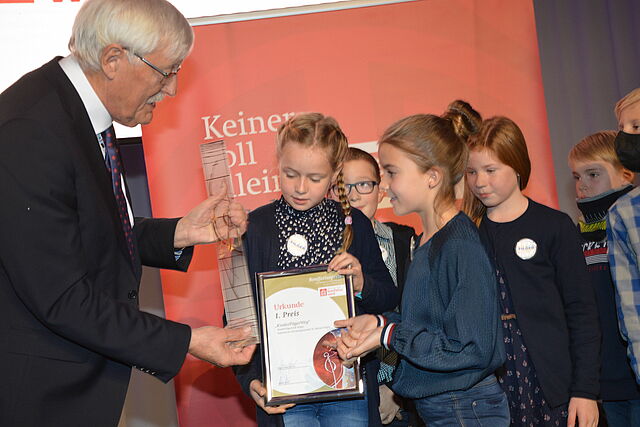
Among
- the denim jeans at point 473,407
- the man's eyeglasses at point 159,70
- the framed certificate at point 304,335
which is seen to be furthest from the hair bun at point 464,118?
the man's eyeglasses at point 159,70

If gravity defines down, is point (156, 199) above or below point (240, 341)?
above

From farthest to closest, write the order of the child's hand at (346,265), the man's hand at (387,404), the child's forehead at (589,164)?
the child's forehead at (589,164)
the man's hand at (387,404)
the child's hand at (346,265)


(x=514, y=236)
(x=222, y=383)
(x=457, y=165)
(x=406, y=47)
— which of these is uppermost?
(x=406, y=47)

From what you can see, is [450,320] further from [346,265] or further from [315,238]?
[315,238]

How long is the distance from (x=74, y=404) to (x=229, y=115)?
2.54 meters

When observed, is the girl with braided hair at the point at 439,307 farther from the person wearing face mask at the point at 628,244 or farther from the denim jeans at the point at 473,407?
the person wearing face mask at the point at 628,244

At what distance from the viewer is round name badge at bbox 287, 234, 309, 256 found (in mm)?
3016

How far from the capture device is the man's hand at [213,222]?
2.78 m

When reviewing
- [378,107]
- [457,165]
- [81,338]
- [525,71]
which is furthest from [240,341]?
[525,71]

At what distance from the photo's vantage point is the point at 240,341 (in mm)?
2590

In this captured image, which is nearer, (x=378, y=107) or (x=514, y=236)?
(x=514, y=236)

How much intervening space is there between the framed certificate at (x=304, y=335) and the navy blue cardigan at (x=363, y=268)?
0.46 feet

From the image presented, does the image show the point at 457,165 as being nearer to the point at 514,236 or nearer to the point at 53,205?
the point at 514,236

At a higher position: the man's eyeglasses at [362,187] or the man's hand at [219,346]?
the man's eyeglasses at [362,187]
